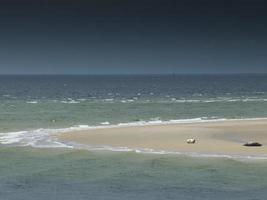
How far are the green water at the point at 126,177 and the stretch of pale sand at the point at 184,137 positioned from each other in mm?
2708

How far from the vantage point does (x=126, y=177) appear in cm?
2212

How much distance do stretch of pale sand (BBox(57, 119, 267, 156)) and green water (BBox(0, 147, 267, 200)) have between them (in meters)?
2.71

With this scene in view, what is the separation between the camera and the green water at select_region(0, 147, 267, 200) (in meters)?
19.9

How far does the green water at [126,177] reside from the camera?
1986cm

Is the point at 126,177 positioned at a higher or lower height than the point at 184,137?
higher

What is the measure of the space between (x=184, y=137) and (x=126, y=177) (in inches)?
421

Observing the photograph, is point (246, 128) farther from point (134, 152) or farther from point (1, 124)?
point (1, 124)

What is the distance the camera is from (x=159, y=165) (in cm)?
2416

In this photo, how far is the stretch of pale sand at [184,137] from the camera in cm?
2839

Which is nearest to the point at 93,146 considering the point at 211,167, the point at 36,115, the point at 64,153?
the point at 64,153

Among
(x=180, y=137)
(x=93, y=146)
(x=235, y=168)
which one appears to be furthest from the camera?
(x=180, y=137)

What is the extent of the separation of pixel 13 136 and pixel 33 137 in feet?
4.80

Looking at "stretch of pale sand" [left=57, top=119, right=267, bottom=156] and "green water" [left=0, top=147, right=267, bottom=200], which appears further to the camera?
"stretch of pale sand" [left=57, top=119, right=267, bottom=156]

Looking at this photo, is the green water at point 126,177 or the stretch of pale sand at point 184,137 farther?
the stretch of pale sand at point 184,137
